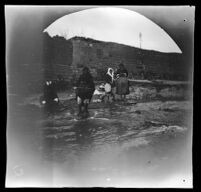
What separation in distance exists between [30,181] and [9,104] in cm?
61

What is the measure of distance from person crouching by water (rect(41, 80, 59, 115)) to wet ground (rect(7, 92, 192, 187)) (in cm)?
6

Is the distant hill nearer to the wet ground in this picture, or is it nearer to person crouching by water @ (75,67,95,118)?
person crouching by water @ (75,67,95,118)

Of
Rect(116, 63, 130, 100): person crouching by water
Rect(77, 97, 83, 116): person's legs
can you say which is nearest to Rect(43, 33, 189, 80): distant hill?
Rect(116, 63, 130, 100): person crouching by water

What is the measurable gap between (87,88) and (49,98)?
30cm

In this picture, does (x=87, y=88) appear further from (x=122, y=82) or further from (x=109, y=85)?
(x=122, y=82)

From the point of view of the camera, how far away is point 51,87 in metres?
2.63

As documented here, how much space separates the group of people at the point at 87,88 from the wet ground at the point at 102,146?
60 millimetres

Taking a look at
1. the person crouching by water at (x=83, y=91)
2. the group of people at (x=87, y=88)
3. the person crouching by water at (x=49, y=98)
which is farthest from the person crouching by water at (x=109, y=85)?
the person crouching by water at (x=49, y=98)

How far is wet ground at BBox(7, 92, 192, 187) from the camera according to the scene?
2.64 m

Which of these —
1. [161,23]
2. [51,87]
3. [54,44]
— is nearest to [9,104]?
[51,87]

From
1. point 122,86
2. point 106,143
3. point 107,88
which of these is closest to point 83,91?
point 107,88

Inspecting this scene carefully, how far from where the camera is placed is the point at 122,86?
2.68 meters

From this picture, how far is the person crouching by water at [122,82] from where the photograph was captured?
2668mm
